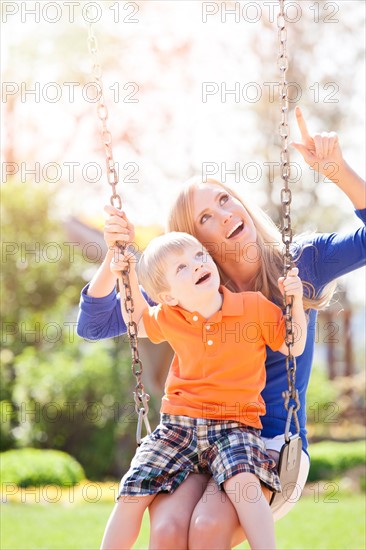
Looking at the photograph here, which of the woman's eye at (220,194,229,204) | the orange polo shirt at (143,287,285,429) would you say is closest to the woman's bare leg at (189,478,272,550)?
the orange polo shirt at (143,287,285,429)

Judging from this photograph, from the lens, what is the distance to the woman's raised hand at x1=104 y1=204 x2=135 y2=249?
10.3 ft

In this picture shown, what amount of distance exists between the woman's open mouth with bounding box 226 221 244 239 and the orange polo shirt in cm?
29

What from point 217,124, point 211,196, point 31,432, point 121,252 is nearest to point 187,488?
point 121,252

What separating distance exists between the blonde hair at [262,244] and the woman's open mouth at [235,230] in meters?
0.10

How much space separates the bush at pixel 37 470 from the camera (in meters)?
9.12

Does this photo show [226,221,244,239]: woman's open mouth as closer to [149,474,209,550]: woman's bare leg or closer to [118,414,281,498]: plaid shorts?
[118,414,281,498]: plaid shorts

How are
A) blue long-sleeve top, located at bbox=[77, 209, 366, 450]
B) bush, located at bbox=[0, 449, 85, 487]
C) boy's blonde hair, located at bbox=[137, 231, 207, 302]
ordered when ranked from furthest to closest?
bush, located at bbox=[0, 449, 85, 487], blue long-sleeve top, located at bbox=[77, 209, 366, 450], boy's blonde hair, located at bbox=[137, 231, 207, 302]

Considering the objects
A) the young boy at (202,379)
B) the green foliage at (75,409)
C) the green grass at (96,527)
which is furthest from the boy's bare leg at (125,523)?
the green foliage at (75,409)

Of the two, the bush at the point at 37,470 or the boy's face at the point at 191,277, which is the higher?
the boy's face at the point at 191,277

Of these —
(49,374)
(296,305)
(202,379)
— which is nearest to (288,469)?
(202,379)

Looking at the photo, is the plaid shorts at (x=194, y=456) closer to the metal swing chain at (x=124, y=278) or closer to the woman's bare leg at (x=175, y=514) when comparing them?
the woman's bare leg at (x=175, y=514)

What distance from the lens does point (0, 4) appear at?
44.7 feet

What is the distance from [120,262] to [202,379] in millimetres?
527

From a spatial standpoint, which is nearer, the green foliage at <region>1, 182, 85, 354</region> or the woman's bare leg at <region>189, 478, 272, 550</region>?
the woman's bare leg at <region>189, 478, 272, 550</region>
